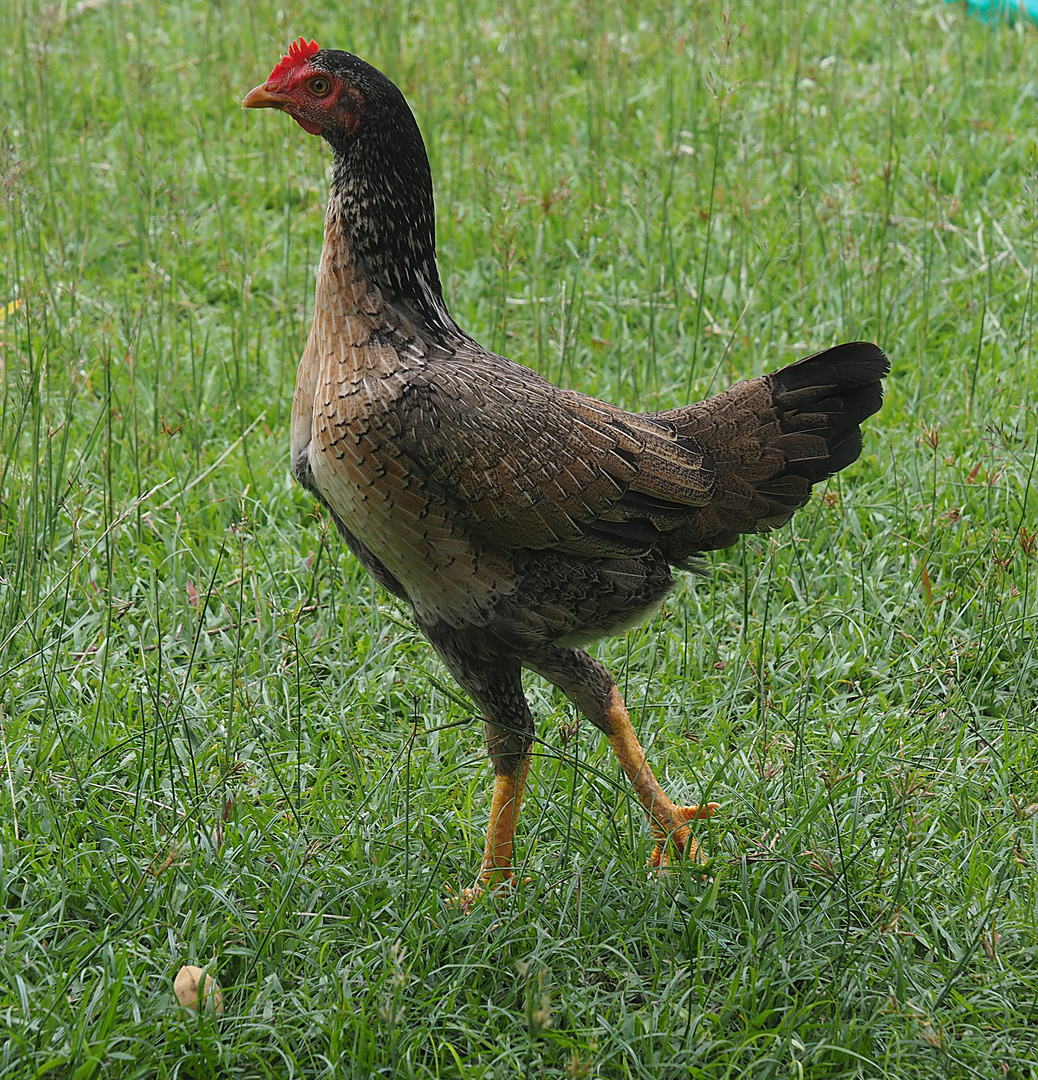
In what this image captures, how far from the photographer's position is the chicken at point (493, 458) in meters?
3.07

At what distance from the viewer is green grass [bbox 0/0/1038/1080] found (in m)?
2.92

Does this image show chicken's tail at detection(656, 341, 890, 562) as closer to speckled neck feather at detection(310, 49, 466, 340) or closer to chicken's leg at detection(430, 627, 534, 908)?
chicken's leg at detection(430, 627, 534, 908)

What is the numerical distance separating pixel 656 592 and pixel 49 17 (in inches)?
209

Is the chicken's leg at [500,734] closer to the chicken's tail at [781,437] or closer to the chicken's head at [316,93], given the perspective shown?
the chicken's tail at [781,437]

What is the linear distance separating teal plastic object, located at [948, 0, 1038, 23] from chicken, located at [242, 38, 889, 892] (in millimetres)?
5673

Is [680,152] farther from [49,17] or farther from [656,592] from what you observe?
[656,592]

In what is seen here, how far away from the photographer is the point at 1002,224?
245 inches

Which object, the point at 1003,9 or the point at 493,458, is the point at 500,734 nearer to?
the point at 493,458

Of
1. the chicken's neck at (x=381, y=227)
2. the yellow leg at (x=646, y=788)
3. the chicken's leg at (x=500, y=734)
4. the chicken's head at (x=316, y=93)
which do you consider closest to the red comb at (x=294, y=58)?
the chicken's head at (x=316, y=93)

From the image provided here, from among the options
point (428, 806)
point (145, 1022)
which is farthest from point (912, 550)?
point (145, 1022)

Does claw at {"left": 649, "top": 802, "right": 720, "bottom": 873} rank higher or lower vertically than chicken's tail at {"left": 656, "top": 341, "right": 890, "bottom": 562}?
lower

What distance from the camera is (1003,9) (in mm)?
7918

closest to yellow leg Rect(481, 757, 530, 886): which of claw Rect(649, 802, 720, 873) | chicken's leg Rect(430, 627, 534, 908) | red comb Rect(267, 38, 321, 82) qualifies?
chicken's leg Rect(430, 627, 534, 908)

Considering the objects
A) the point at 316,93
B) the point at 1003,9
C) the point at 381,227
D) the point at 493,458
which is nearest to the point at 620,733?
the point at 493,458
